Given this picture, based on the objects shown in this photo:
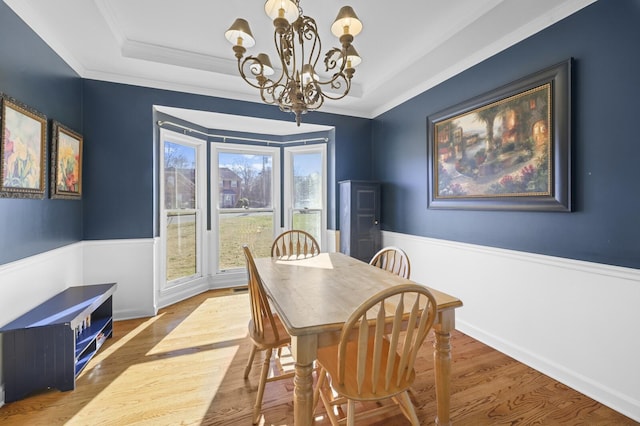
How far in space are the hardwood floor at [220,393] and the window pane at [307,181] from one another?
91.8 inches

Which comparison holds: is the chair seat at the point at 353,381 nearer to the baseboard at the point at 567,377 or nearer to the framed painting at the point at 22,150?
the baseboard at the point at 567,377

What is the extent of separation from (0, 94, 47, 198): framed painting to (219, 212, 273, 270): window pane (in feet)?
6.98

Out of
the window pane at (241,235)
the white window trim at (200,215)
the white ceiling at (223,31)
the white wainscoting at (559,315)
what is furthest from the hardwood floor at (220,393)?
the white ceiling at (223,31)

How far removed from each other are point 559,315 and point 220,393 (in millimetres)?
2466

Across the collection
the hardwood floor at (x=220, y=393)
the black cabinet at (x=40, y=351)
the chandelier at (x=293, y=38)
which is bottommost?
the hardwood floor at (x=220, y=393)

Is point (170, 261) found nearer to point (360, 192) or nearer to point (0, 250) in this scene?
point (0, 250)

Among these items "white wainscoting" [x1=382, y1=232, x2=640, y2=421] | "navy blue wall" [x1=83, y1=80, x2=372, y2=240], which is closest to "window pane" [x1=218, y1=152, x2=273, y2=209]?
"navy blue wall" [x1=83, y1=80, x2=372, y2=240]

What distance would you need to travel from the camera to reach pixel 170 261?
11.7ft

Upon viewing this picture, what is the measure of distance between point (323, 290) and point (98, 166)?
9.52ft

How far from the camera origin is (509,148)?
7.61 feet

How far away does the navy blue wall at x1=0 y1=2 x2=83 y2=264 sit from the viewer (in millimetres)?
1829

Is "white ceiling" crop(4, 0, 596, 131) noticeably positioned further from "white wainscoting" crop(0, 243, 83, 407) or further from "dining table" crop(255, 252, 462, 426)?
"dining table" crop(255, 252, 462, 426)

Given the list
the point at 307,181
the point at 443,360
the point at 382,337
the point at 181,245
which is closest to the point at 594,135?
the point at 443,360

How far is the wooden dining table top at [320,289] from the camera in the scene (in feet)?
4.07
